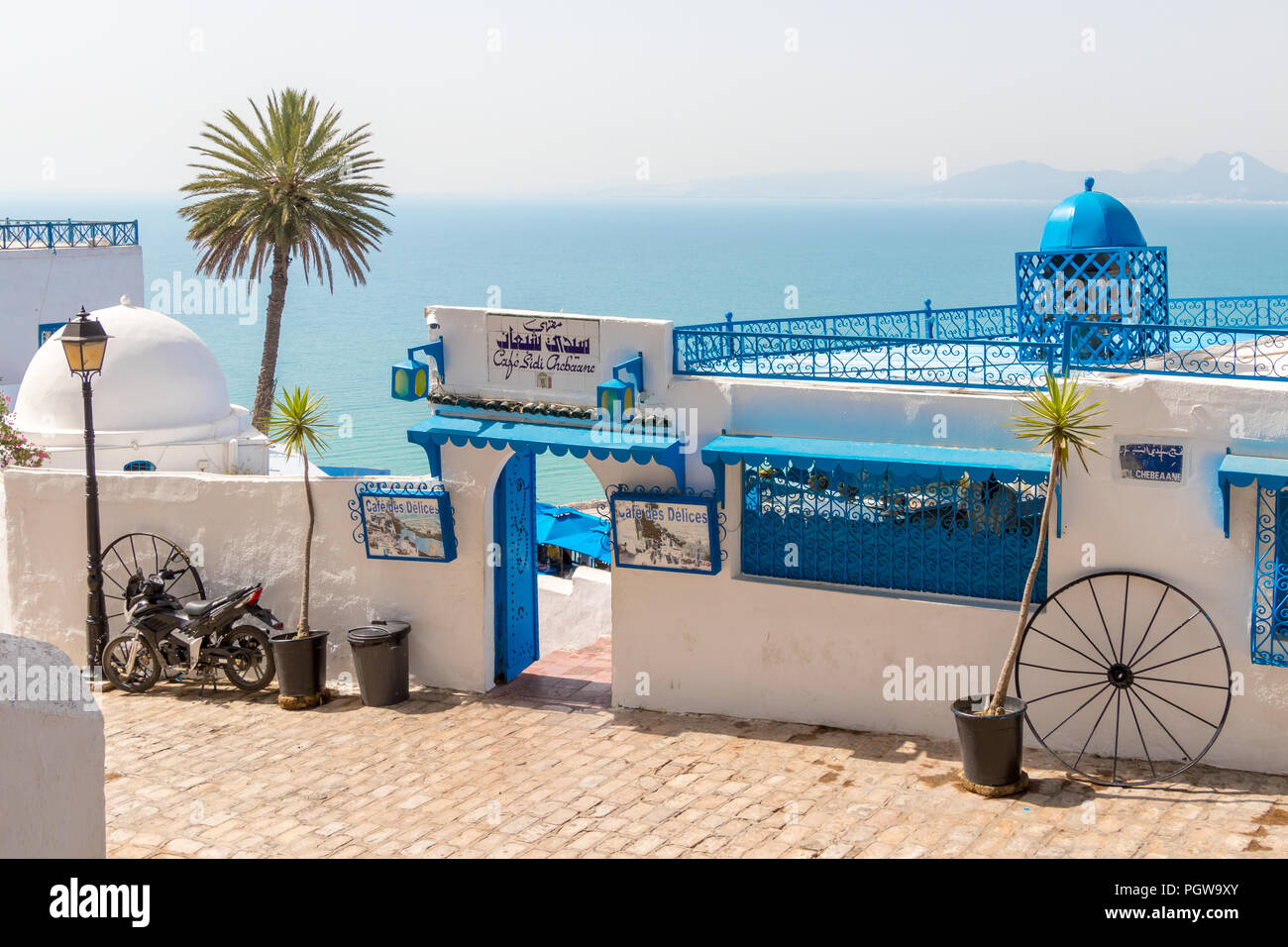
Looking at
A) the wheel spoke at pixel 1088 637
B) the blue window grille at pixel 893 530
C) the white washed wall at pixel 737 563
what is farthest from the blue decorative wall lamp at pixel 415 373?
the wheel spoke at pixel 1088 637

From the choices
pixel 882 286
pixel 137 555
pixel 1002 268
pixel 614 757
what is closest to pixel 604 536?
pixel 137 555

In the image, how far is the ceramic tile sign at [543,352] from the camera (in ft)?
40.5

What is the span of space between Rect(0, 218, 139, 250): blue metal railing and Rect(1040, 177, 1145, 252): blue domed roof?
19.7 m

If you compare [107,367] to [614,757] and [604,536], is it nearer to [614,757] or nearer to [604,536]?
[604,536]

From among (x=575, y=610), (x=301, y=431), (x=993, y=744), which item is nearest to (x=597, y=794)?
(x=993, y=744)

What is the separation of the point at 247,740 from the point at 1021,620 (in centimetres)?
682

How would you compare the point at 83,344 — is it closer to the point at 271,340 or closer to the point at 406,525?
the point at 406,525

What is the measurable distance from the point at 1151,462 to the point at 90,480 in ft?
32.8

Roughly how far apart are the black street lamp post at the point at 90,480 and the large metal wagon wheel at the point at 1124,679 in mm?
9050

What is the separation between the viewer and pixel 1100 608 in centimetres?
1052

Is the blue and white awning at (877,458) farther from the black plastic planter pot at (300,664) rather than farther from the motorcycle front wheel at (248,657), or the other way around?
the motorcycle front wheel at (248,657)

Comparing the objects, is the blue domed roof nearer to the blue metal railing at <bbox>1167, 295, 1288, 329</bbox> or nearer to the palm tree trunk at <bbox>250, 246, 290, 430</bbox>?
the blue metal railing at <bbox>1167, 295, 1288, 329</bbox>

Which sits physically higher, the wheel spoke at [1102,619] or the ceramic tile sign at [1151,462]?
the ceramic tile sign at [1151,462]

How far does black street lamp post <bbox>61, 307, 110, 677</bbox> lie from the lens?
13086mm
